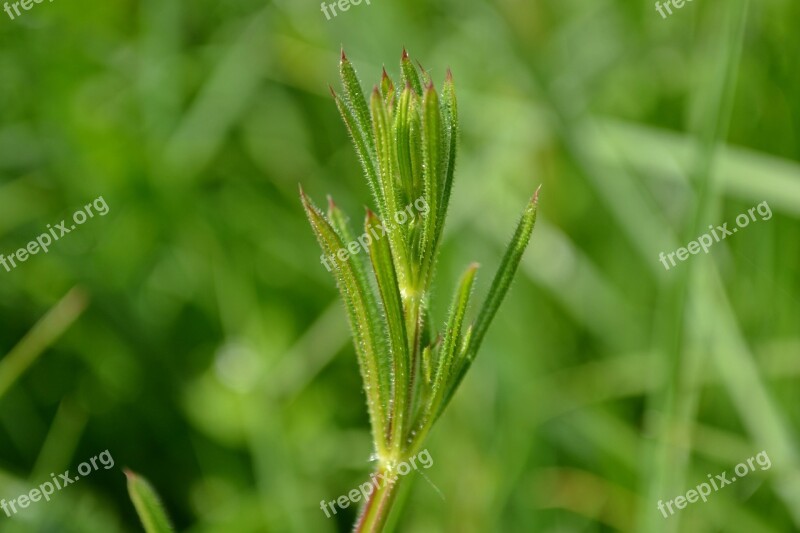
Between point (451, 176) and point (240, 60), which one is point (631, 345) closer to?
point (240, 60)

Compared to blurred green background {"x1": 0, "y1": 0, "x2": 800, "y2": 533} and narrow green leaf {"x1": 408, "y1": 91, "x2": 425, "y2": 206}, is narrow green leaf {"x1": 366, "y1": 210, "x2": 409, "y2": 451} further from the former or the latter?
blurred green background {"x1": 0, "y1": 0, "x2": 800, "y2": 533}

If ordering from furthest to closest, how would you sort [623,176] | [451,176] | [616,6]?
[616,6], [623,176], [451,176]

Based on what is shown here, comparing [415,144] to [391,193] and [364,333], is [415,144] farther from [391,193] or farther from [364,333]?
[364,333]

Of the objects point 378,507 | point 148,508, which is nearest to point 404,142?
point 378,507

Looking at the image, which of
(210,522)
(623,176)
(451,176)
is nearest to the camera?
(451,176)

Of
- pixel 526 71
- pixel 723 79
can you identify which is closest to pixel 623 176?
pixel 526 71

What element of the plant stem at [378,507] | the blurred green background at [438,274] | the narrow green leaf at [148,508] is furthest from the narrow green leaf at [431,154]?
the blurred green background at [438,274]
